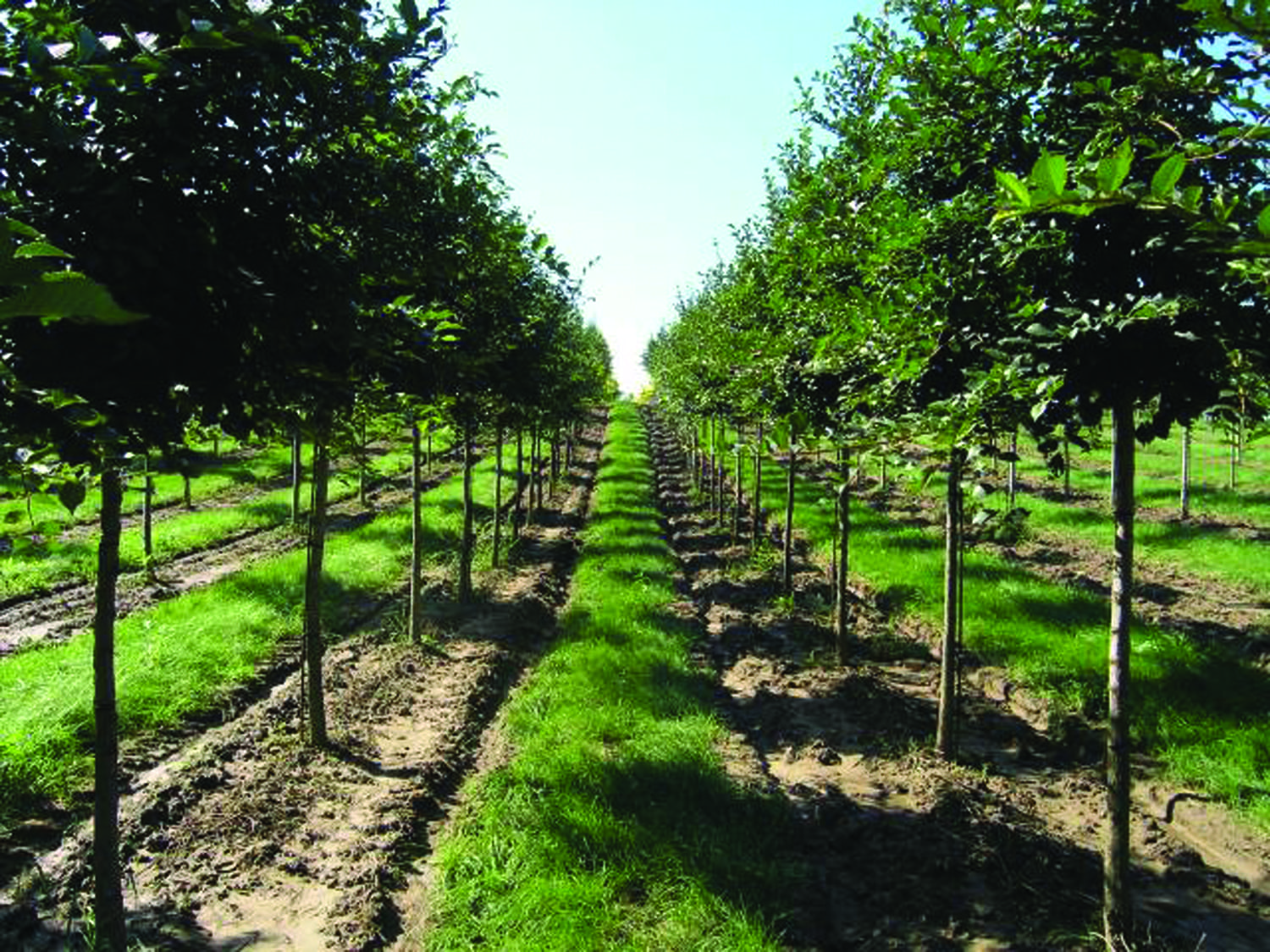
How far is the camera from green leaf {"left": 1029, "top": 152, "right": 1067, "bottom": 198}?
1.76m

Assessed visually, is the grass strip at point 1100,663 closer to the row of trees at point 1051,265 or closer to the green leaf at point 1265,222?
the row of trees at point 1051,265

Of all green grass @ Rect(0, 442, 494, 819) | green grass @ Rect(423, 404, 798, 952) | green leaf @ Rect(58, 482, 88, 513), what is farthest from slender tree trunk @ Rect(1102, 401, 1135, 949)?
green grass @ Rect(0, 442, 494, 819)

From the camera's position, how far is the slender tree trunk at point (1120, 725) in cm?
503

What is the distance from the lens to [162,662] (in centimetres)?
998

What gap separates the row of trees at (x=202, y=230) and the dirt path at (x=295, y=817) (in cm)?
96

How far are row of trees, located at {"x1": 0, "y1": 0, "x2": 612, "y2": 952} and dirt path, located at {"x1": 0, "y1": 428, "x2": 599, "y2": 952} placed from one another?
0.96m

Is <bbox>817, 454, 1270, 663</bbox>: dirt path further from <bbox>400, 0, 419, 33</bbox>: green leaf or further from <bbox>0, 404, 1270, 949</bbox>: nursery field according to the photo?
<bbox>400, 0, 419, 33</bbox>: green leaf

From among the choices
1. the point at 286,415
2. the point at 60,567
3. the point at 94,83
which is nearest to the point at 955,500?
the point at 286,415

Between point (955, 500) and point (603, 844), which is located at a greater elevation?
point (955, 500)

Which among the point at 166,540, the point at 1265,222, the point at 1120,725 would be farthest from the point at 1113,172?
the point at 166,540

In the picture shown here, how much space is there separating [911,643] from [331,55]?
1030 centimetres

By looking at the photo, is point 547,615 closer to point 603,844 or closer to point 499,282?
point 499,282

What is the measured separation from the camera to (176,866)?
20.2ft

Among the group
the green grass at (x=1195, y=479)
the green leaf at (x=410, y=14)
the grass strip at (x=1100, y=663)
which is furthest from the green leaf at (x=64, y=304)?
the green grass at (x=1195, y=479)
